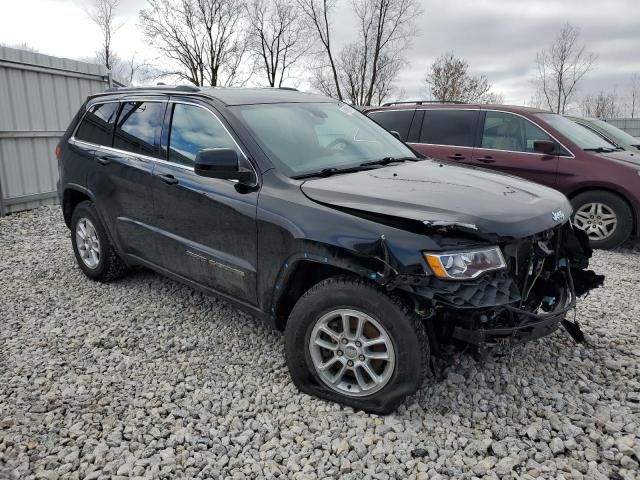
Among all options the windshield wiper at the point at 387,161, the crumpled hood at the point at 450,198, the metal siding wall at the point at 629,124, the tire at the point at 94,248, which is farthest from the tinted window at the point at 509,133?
the metal siding wall at the point at 629,124

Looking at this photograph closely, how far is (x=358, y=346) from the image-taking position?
109 inches

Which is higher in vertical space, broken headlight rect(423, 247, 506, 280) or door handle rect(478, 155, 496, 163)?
door handle rect(478, 155, 496, 163)

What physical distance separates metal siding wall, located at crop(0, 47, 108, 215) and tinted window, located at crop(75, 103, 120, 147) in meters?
4.02

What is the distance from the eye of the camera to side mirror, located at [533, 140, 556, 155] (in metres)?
6.60

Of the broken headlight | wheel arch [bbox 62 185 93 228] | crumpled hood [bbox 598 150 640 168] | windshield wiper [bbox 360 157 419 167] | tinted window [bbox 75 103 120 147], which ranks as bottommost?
wheel arch [bbox 62 185 93 228]

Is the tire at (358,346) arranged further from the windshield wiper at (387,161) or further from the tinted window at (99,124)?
the tinted window at (99,124)

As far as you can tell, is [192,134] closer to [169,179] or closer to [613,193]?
[169,179]

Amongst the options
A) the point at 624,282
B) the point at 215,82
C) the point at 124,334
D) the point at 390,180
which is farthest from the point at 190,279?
the point at 215,82

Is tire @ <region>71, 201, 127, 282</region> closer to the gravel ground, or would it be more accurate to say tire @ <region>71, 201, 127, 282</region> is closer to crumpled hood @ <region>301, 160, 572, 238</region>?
the gravel ground

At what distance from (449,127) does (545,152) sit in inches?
53.7

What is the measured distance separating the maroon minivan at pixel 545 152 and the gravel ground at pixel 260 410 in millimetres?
2519

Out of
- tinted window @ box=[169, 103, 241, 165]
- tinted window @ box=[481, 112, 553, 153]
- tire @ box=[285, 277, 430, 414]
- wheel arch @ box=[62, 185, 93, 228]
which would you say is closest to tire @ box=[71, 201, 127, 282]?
wheel arch @ box=[62, 185, 93, 228]

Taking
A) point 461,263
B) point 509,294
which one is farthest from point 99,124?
point 509,294

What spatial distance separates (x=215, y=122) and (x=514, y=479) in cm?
272
